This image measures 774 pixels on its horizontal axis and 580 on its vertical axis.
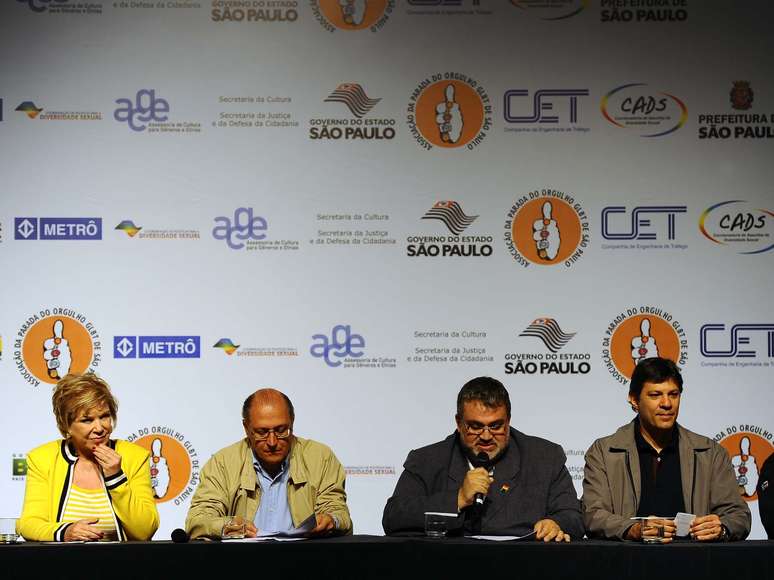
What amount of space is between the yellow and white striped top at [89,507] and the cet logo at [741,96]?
3.51 meters

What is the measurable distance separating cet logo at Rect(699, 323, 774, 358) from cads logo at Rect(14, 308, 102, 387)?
2.94m

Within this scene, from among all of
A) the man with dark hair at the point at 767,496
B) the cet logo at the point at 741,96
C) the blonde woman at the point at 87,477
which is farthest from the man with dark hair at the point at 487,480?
the cet logo at the point at 741,96

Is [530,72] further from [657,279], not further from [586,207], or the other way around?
[657,279]

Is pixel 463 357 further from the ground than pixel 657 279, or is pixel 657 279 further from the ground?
pixel 657 279

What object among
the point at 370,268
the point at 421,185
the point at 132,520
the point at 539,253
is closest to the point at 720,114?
the point at 539,253

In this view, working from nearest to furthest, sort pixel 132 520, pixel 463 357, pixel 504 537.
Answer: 1. pixel 504 537
2. pixel 132 520
3. pixel 463 357

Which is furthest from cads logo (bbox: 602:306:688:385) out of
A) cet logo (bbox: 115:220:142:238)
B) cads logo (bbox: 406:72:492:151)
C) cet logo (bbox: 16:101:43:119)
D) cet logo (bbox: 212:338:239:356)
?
cet logo (bbox: 16:101:43:119)

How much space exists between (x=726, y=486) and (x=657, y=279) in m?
1.69

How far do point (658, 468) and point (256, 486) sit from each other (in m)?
1.42

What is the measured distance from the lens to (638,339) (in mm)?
5016

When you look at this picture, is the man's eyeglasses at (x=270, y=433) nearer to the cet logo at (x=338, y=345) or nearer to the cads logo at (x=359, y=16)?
the cet logo at (x=338, y=345)

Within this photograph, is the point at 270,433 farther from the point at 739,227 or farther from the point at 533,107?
the point at 739,227

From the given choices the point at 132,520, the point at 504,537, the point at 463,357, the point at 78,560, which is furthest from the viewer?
the point at 463,357

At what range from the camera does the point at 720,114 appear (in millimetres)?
5109
